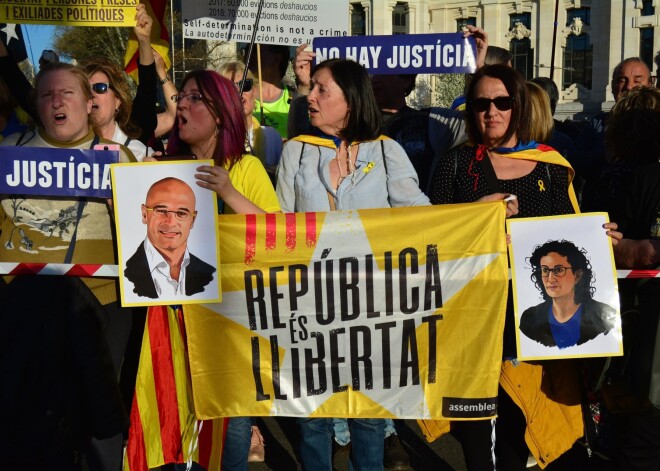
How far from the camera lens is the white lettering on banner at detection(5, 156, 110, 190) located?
4090 millimetres

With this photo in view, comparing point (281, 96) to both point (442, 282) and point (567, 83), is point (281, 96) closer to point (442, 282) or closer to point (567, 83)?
point (442, 282)

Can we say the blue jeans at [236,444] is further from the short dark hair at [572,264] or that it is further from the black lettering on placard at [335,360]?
the short dark hair at [572,264]

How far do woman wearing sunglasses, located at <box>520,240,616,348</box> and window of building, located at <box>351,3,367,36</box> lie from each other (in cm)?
8187

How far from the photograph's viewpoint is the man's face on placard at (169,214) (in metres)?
4.03

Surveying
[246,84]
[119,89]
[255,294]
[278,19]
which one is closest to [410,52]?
[246,84]

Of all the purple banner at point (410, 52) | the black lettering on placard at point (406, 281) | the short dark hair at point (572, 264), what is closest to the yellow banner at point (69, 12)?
the purple banner at point (410, 52)

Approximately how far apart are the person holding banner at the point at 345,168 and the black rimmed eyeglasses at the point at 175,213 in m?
0.59

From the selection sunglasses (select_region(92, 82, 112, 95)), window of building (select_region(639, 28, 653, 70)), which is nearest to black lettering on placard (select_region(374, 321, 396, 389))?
sunglasses (select_region(92, 82, 112, 95))

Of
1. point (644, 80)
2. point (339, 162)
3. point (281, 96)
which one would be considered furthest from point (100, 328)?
point (644, 80)

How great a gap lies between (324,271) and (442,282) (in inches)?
20.3

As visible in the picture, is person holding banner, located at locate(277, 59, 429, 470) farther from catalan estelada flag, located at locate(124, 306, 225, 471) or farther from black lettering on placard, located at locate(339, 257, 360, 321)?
catalan estelada flag, located at locate(124, 306, 225, 471)

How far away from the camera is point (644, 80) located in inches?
278

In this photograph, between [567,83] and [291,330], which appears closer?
[291,330]

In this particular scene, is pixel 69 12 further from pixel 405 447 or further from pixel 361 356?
pixel 405 447
